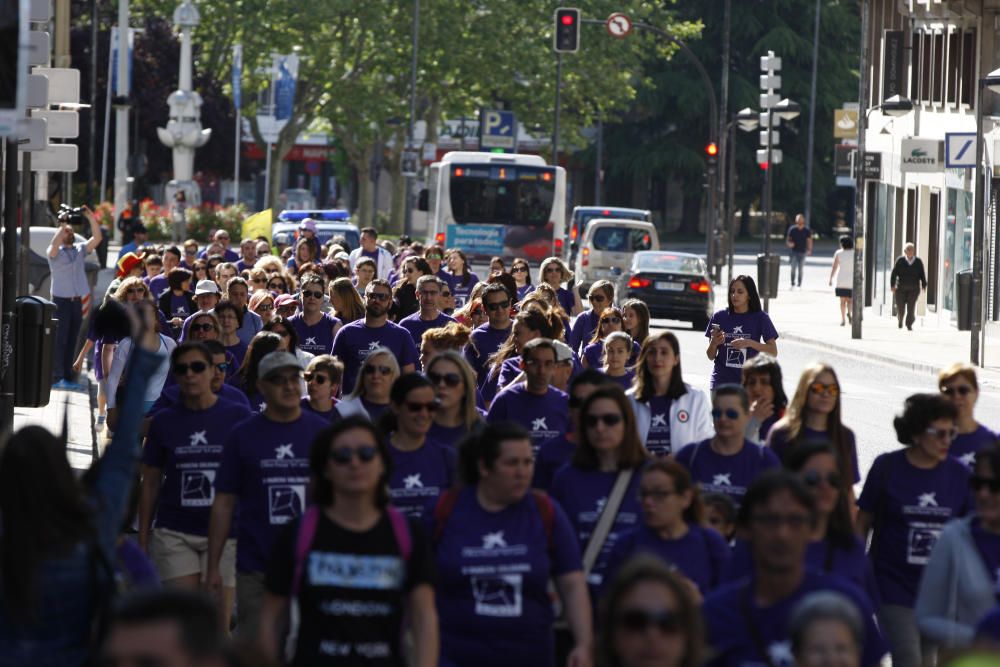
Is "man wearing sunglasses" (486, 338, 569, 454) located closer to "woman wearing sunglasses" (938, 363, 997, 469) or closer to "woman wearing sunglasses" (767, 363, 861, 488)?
"woman wearing sunglasses" (767, 363, 861, 488)

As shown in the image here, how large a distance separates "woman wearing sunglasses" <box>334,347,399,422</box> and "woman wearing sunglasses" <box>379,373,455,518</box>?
154 centimetres

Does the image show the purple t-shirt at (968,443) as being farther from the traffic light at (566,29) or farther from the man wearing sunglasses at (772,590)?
the traffic light at (566,29)

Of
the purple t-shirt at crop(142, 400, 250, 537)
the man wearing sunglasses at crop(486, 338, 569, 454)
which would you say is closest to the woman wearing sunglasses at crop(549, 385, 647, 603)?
the purple t-shirt at crop(142, 400, 250, 537)

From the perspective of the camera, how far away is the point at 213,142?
81562 mm

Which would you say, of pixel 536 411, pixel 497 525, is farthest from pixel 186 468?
pixel 497 525

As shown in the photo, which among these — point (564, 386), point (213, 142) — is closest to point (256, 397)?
point (564, 386)

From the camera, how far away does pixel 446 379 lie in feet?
29.7

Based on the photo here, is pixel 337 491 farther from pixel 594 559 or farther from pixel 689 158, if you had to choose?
pixel 689 158

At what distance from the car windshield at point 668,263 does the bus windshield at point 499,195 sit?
878 cm

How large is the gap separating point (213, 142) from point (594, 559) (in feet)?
247

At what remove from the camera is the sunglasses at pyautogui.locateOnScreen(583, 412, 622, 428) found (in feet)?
24.6

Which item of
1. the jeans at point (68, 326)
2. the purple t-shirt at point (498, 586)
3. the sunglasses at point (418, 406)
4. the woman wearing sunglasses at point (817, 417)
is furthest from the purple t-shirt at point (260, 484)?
the jeans at point (68, 326)

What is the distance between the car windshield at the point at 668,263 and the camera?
1417 inches

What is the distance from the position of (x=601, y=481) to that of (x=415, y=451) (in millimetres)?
858
